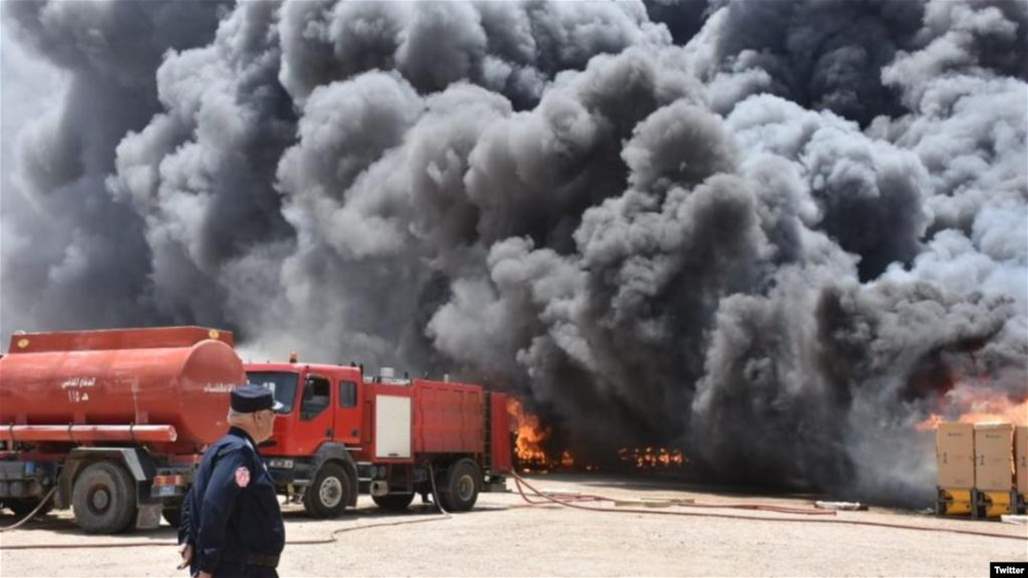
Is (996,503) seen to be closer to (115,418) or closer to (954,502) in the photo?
(954,502)

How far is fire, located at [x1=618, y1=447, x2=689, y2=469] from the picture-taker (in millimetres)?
40812

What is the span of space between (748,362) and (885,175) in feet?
52.2

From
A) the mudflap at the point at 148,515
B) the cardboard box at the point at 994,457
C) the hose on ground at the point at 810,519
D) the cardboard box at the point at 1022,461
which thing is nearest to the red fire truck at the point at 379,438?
the hose on ground at the point at 810,519

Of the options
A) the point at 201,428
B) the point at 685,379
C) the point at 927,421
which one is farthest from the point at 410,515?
the point at 685,379

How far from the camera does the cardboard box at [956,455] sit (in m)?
23.5

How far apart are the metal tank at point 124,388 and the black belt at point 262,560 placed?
1108cm

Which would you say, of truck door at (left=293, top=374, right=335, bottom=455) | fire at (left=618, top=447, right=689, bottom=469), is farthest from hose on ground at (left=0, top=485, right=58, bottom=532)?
fire at (left=618, top=447, right=689, bottom=469)

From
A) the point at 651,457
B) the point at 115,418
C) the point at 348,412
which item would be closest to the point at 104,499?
the point at 115,418

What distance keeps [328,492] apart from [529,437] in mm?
22233

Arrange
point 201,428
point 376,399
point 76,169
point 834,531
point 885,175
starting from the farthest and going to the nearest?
1. point 76,169
2. point 885,175
3. point 376,399
4. point 834,531
5. point 201,428

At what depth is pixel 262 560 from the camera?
616cm

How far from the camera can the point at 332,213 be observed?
167 feet

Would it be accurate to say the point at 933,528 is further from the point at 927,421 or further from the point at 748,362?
the point at 748,362

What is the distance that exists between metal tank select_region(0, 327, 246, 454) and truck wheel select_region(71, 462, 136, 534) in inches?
20.4
